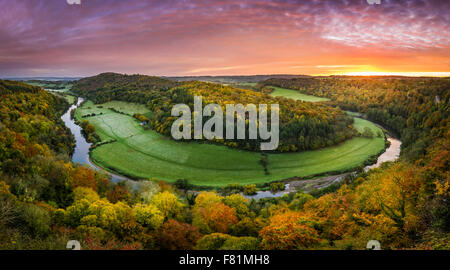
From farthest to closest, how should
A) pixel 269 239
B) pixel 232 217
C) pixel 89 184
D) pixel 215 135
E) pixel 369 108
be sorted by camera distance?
pixel 369 108 → pixel 215 135 → pixel 89 184 → pixel 232 217 → pixel 269 239

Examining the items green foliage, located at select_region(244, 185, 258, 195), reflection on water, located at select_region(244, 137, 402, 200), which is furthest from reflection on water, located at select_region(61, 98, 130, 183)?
reflection on water, located at select_region(244, 137, 402, 200)

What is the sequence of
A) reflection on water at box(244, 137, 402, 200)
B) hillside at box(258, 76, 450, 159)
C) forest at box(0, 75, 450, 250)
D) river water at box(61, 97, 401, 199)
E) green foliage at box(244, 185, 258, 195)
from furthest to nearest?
hillside at box(258, 76, 450, 159)
river water at box(61, 97, 401, 199)
reflection on water at box(244, 137, 402, 200)
green foliage at box(244, 185, 258, 195)
forest at box(0, 75, 450, 250)

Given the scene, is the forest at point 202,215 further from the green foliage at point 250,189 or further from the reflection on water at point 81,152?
the reflection on water at point 81,152

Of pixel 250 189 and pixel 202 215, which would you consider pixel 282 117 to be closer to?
pixel 250 189

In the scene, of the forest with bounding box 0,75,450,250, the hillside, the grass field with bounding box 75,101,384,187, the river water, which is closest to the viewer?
the forest with bounding box 0,75,450,250

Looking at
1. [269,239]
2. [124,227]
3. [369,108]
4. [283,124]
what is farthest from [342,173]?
[369,108]

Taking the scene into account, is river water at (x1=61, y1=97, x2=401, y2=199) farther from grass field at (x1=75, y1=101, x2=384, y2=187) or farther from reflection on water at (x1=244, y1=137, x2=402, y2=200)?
grass field at (x1=75, y1=101, x2=384, y2=187)

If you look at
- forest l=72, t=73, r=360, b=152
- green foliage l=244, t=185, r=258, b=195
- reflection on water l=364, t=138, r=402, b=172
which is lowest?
green foliage l=244, t=185, r=258, b=195

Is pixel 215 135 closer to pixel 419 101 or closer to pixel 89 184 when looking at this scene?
pixel 89 184
